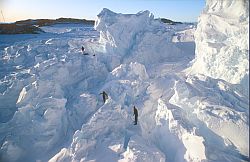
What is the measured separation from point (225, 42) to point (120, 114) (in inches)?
124

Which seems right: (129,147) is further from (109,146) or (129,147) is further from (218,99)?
(218,99)

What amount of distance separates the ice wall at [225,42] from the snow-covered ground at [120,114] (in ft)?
0.44

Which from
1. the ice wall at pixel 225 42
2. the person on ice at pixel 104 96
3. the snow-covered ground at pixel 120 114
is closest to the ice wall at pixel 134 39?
the snow-covered ground at pixel 120 114

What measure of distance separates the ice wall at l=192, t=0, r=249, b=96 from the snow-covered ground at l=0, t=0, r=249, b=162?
135mm

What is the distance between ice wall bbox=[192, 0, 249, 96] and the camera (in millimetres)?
6789

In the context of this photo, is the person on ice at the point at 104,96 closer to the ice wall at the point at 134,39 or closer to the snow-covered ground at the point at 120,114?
the snow-covered ground at the point at 120,114

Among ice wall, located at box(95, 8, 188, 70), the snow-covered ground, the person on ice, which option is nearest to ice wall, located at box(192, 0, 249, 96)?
the snow-covered ground

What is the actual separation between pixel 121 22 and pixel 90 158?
718 cm

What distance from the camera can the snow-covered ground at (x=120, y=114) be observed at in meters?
5.71

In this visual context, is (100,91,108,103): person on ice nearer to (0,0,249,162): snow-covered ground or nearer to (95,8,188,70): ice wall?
(0,0,249,162): snow-covered ground

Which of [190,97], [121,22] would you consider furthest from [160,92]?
[121,22]

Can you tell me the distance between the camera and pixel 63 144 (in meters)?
6.86

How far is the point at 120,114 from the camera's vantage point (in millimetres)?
6770

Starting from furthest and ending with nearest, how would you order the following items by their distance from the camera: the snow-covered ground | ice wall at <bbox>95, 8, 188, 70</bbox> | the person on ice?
1. ice wall at <bbox>95, 8, 188, 70</bbox>
2. the person on ice
3. the snow-covered ground
